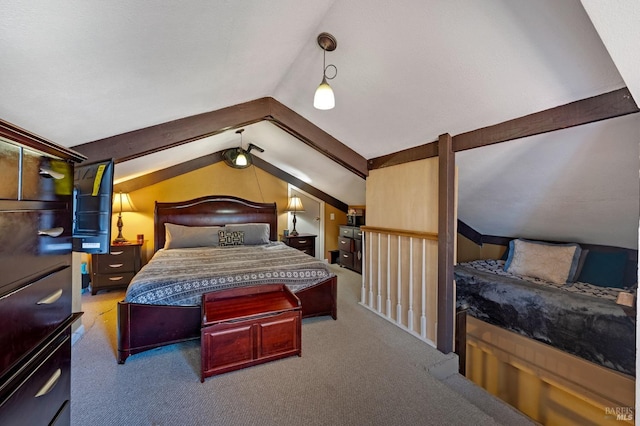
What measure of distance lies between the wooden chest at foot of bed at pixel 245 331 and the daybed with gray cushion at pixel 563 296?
6.51 ft

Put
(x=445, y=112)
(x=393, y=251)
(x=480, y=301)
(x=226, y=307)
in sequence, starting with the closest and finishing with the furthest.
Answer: (x=445, y=112), (x=226, y=307), (x=480, y=301), (x=393, y=251)

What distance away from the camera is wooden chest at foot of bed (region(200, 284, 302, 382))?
193 centimetres

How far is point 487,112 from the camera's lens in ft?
6.22

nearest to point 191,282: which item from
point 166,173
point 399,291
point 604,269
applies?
point 399,291

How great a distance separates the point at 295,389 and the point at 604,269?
124 inches

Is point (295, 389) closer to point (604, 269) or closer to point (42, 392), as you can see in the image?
point (42, 392)

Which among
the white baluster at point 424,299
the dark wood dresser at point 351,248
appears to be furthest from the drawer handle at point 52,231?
the dark wood dresser at point 351,248

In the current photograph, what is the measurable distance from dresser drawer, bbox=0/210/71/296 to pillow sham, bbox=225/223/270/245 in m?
3.14

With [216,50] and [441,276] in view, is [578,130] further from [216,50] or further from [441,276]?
[216,50]

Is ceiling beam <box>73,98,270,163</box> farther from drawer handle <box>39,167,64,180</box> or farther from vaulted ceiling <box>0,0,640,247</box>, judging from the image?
drawer handle <box>39,167,64,180</box>

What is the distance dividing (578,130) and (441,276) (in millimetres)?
1406

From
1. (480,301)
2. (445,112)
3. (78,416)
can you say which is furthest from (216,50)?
(480,301)

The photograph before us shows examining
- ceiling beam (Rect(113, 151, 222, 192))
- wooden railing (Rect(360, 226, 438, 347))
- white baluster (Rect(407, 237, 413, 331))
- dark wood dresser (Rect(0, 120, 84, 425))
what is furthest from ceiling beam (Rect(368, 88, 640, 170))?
ceiling beam (Rect(113, 151, 222, 192))

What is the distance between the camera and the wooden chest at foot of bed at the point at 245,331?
6.34 ft
